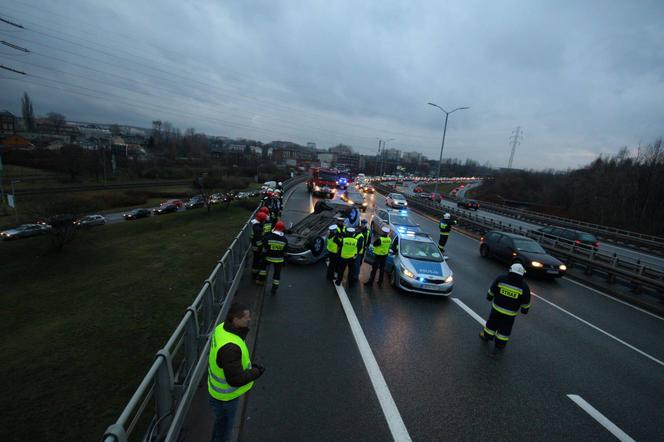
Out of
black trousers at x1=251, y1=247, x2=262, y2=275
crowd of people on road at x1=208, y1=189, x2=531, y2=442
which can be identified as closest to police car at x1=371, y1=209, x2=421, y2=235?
crowd of people on road at x1=208, y1=189, x2=531, y2=442

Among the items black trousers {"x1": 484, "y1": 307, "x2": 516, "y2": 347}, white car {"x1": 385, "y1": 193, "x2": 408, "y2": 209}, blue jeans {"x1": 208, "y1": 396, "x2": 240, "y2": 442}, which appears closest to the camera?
blue jeans {"x1": 208, "y1": 396, "x2": 240, "y2": 442}

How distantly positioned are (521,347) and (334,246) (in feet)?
16.9

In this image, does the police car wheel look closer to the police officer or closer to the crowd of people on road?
the crowd of people on road

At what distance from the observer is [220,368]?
3.30 m

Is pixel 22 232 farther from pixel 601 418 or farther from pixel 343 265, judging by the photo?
pixel 601 418

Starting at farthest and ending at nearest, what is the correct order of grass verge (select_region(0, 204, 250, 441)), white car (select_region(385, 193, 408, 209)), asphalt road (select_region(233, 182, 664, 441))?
white car (select_region(385, 193, 408, 209))
grass verge (select_region(0, 204, 250, 441))
asphalt road (select_region(233, 182, 664, 441))

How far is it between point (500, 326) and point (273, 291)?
5609mm

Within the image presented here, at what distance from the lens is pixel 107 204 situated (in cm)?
4784

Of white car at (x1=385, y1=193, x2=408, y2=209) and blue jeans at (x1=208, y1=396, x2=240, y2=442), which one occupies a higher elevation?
blue jeans at (x1=208, y1=396, x2=240, y2=442)

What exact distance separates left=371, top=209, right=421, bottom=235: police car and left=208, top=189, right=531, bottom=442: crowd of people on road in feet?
5.52

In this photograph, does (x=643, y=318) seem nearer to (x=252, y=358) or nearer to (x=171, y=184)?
(x=252, y=358)

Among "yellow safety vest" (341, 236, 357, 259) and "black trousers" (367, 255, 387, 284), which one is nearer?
"yellow safety vest" (341, 236, 357, 259)

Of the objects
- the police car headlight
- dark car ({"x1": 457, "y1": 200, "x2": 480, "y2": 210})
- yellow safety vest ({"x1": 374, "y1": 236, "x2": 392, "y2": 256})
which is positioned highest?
yellow safety vest ({"x1": 374, "y1": 236, "x2": 392, "y2": 256})

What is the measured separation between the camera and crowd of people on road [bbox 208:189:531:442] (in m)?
3.24
